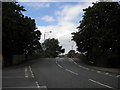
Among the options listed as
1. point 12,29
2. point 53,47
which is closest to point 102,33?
point 12,29

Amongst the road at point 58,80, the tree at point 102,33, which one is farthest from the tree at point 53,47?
the road at point 58,80

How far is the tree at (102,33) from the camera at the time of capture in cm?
3806

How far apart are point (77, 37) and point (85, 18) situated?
3586 mm

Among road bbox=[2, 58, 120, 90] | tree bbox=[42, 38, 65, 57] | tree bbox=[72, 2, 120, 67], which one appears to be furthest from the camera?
tree bbox=[42, 38, 65, 57]

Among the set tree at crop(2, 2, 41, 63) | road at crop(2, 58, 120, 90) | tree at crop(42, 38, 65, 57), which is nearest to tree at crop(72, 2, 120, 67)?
tree at crop(2, 2, 41, 63)

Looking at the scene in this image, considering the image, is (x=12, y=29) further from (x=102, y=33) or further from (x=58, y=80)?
(x=58, y=80)

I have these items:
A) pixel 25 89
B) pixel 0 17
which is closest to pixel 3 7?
pixel 0 17

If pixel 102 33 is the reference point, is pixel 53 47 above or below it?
below

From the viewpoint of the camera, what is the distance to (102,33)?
3938cm

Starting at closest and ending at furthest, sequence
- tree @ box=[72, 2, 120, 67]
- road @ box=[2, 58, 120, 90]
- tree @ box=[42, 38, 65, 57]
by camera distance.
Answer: road @ box=[2, 58, 120, 90] < tree @ box=[72, 2, 120, 67] < tree @ box=[42, 38, 65, 57]

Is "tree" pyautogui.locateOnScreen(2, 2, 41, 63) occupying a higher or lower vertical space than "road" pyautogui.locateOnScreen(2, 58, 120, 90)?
higher

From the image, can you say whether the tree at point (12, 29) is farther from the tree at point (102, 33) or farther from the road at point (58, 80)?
the road at point (58, 80)

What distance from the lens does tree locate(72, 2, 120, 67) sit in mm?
38062

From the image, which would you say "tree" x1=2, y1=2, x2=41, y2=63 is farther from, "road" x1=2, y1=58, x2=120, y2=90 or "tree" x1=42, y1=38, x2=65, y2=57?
"tree" x1=42, y1=38, x2=65, y2=57
